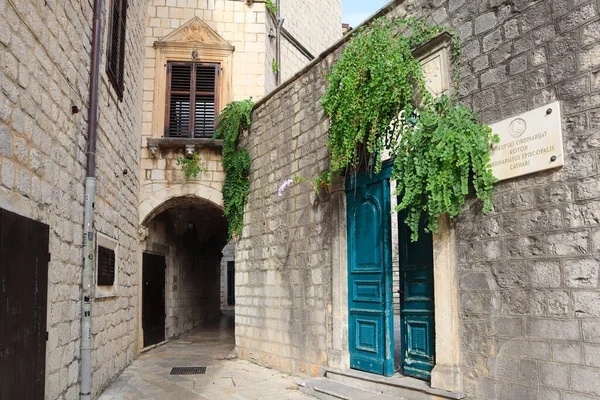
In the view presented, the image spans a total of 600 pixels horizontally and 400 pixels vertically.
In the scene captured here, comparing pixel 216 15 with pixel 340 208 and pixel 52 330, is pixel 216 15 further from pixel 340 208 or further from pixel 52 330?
pixel 52 330

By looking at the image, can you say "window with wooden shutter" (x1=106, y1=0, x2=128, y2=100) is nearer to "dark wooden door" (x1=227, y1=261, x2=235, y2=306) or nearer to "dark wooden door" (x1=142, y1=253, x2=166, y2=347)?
"dark wooden door" (x1=142, y1=253, x2=166, y2=347)

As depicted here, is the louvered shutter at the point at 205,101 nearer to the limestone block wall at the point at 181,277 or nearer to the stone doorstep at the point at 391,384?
the limestone block wall at the point at 181,277

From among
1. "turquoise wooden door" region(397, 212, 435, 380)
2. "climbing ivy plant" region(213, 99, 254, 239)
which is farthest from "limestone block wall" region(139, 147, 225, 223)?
"turquoise wooden door" region(397, 212, 435, 380)

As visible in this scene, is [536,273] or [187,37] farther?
[187,37]

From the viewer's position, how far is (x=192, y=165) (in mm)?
9266

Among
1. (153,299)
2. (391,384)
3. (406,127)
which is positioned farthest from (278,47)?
(391,384)

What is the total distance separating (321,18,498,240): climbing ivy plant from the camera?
4.12m

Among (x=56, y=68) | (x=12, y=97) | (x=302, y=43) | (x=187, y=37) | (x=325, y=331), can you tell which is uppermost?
(x=302, y=43)

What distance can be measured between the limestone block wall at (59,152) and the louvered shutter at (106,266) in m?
0.25

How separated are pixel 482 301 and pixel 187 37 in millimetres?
7762

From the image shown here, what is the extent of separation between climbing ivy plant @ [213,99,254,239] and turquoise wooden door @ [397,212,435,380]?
13.0 ft

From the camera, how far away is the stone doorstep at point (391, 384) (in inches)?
173

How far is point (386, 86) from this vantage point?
4867mm

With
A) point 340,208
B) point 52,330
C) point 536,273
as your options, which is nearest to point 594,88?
point 536,273
